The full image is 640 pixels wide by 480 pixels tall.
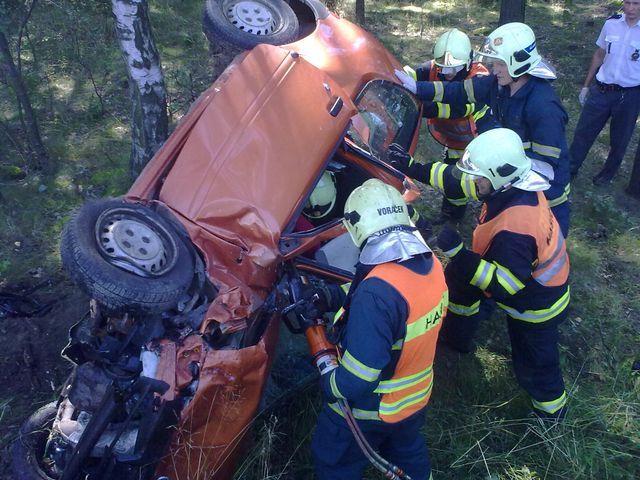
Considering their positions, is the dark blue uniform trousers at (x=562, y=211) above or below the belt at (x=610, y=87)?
below

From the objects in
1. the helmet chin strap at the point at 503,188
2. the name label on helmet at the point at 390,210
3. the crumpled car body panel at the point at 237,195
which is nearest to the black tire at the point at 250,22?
the crumpled car body panel at the point at 237,195

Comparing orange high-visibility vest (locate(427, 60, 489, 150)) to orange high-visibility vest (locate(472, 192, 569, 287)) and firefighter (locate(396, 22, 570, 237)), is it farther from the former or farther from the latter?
orange high-visibility vest (locate(472, 192, 569, 287))

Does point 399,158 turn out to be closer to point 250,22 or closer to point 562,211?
point 562,211

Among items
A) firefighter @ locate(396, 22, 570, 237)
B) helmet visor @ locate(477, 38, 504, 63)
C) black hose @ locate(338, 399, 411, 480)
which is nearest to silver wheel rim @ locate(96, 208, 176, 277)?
black hose @ locate(338, 399, 411, 480)

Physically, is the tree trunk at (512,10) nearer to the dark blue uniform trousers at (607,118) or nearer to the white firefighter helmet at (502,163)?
the dark blue uniform trousers at (607,118)

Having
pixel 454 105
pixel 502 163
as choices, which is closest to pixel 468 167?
pixel 502 163

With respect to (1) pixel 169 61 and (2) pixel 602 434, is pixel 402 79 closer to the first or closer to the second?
(2) pixel 602 434

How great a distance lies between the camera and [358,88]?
13.5 ft

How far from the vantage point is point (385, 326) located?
7.77ft

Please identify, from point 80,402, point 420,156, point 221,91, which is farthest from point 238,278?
point 420,156

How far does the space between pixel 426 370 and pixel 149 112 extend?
133 inches

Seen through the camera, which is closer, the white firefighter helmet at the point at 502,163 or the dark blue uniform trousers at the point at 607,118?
the white firefighter helmet at the point at 502,163

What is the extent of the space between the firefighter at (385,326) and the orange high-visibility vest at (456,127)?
2.40m

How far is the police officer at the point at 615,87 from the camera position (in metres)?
5.43
